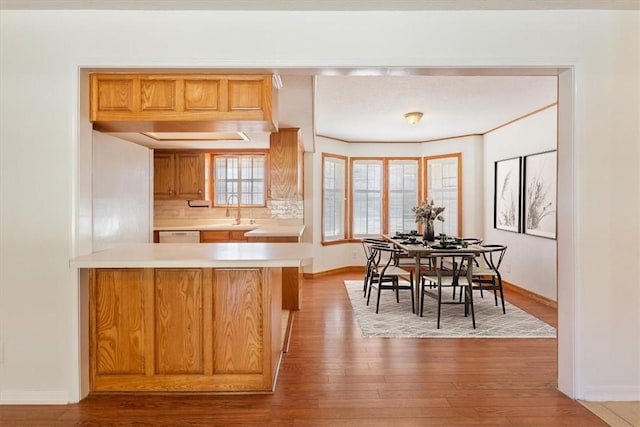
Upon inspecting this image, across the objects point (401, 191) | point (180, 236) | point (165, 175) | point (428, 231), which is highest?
point (165, 175)

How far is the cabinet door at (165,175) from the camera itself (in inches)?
257

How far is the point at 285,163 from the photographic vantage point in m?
5.13

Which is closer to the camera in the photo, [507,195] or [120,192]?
[120,192]

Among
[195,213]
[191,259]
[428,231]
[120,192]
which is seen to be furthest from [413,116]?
[195,213]

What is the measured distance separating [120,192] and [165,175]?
3.56 meters

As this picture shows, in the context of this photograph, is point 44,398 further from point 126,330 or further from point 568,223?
point 568,223

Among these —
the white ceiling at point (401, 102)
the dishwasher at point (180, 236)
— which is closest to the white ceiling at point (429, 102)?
the white ceiling at point (401, 102)

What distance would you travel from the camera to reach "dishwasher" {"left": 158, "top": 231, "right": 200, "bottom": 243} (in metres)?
6.18

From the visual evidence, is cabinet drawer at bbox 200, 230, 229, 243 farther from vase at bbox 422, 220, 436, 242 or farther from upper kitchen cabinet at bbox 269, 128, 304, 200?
vase at bbox 422, 220, 436, 242

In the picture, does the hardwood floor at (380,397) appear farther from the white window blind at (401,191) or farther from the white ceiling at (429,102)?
the white window blind at (401,191)

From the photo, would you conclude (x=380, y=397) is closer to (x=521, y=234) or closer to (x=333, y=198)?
(x=521, y=234)

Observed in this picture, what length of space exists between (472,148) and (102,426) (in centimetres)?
646

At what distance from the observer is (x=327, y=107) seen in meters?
5.07

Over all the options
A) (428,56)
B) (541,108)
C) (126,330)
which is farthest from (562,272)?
(541,108)
